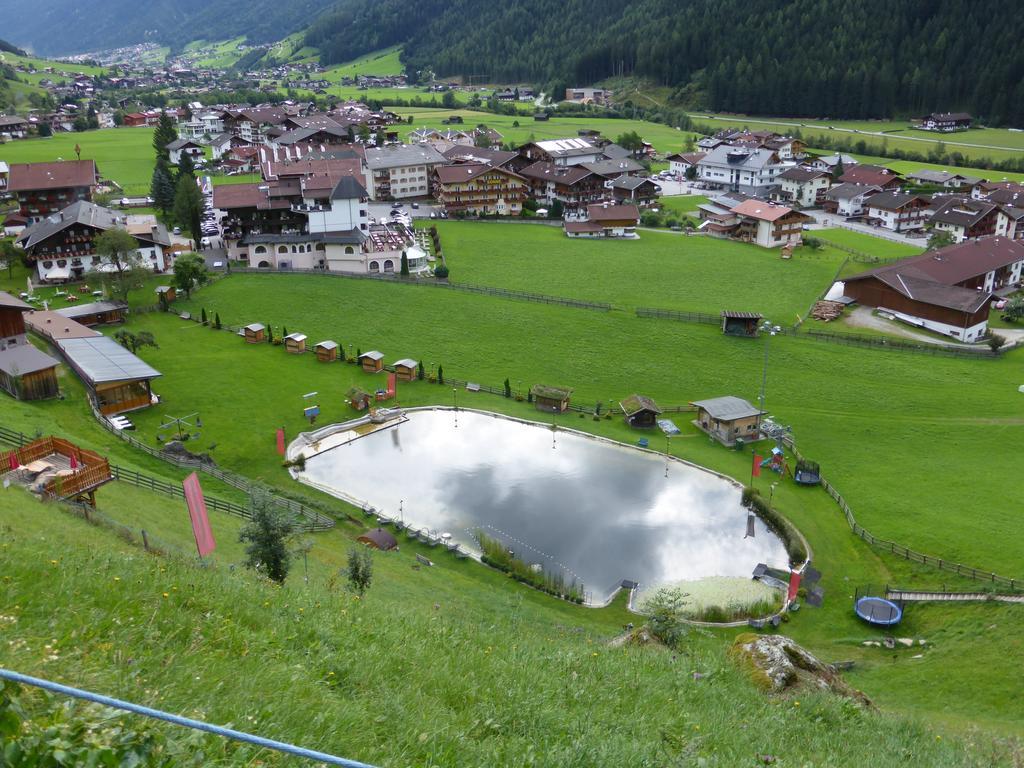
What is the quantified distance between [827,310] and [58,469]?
4700 cm

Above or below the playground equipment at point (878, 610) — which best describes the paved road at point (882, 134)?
above

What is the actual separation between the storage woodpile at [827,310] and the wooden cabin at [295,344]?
3363 cm

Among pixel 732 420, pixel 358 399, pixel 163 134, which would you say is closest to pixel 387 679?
pixel 732 420

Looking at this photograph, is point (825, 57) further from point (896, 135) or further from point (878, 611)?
point (878, 611)

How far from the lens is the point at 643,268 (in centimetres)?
6322

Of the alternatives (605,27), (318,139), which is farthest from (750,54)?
(318,139)

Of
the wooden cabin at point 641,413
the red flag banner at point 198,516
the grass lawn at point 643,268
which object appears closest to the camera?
the red flag banner at point 198,516

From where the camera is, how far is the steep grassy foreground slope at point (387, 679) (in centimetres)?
841

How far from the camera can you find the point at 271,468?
32.7m

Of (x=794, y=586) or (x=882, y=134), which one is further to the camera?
(x=882, y=134)

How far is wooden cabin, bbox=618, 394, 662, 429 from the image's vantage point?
123 ft

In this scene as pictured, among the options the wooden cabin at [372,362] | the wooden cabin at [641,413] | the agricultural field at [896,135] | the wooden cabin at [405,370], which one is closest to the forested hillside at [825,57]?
the agricultural field at [896,135]

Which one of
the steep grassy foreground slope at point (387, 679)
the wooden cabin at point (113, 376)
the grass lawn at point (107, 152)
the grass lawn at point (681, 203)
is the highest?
the grass lawn at point (107, 152)

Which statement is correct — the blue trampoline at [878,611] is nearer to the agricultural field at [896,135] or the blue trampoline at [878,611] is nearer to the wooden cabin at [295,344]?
the wooden cabin at [295,344]
